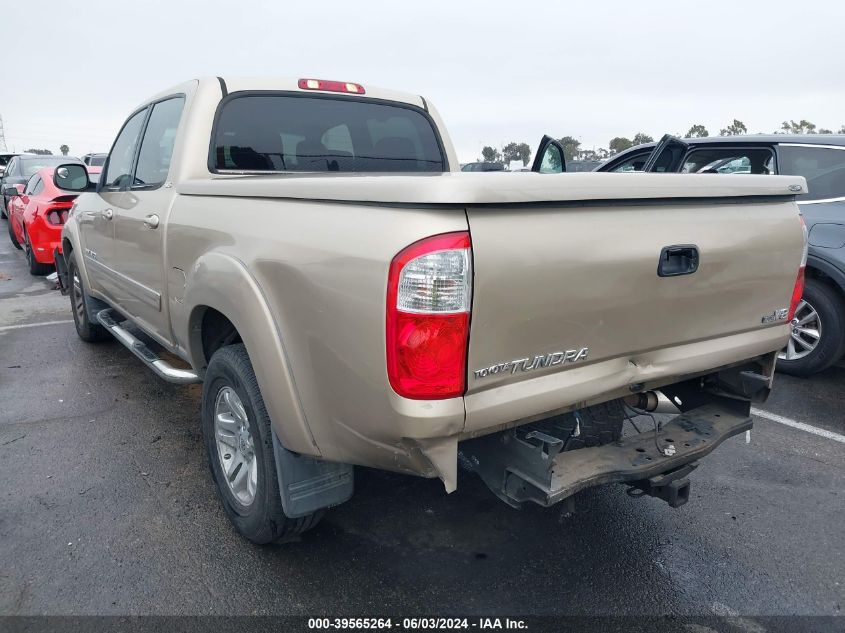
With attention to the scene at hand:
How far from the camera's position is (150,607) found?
2.42 meters

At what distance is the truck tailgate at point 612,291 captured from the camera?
6.25 feet

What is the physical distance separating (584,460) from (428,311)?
0.96 m

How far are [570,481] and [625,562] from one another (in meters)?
0.81

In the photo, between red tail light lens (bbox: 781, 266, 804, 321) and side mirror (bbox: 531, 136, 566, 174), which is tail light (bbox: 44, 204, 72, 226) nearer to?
side mirror (bbox: 531, 136, 566, 174)

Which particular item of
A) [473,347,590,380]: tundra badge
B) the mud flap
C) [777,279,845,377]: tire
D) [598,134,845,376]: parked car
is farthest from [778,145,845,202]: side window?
the mud flap

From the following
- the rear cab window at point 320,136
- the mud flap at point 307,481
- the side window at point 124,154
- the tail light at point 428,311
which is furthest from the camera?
the side window at point 124,154

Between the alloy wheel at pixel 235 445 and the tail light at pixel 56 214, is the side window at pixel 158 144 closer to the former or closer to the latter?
the alloy wheel at pixel 235 445

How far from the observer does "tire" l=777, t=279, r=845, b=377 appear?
15.7 ft

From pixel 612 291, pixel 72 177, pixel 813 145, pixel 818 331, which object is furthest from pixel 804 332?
pixel 72 177

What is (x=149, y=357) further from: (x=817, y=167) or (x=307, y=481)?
(x=817, y=167)

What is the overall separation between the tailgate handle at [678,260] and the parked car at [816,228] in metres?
2.56

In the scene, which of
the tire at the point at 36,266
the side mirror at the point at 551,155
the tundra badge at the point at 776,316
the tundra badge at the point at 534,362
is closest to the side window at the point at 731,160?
the side mirror at the point at 551,155

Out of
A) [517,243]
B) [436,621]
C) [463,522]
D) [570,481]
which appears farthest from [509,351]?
[463,522]

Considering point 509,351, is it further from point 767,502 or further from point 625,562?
point 767,502
